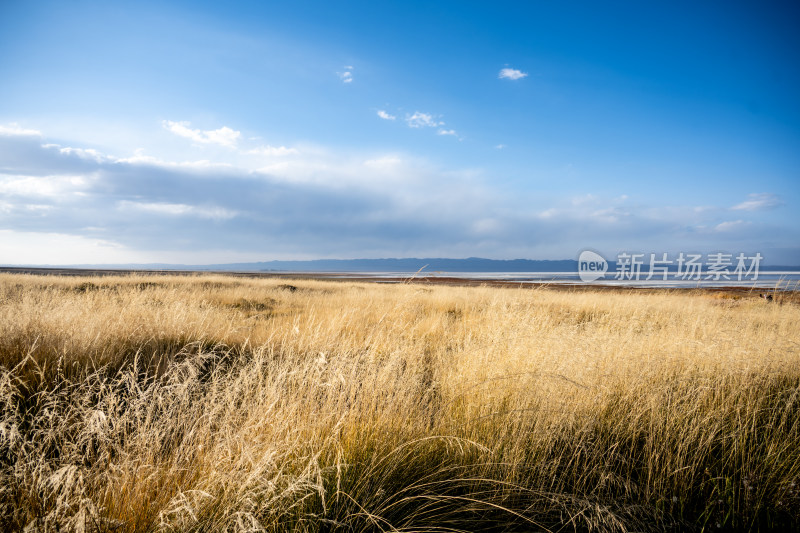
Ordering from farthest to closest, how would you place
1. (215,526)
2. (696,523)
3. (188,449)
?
(696,523) < (188,449) < (215,526)

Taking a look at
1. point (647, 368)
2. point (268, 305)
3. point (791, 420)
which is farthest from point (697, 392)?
point (268, 305)

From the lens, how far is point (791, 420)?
3.91m

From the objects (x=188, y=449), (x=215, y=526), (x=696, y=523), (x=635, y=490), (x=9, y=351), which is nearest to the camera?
(x=215, y=526)

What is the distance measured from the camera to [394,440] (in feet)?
8.09

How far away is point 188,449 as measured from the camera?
2.17m

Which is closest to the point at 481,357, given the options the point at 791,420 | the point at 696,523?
the point at 696,523

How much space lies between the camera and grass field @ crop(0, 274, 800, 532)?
1802 millimetres

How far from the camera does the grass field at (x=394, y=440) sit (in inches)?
70.9

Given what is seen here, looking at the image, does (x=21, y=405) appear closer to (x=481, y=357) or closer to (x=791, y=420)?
(x=481, y=357)

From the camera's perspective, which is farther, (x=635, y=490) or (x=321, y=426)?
(x=635, y=490)

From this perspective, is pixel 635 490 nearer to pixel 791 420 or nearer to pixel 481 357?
pixel 481 357

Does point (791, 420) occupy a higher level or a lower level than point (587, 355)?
lower

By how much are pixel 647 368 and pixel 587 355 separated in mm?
844

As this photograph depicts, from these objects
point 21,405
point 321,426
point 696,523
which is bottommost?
point 696,523
